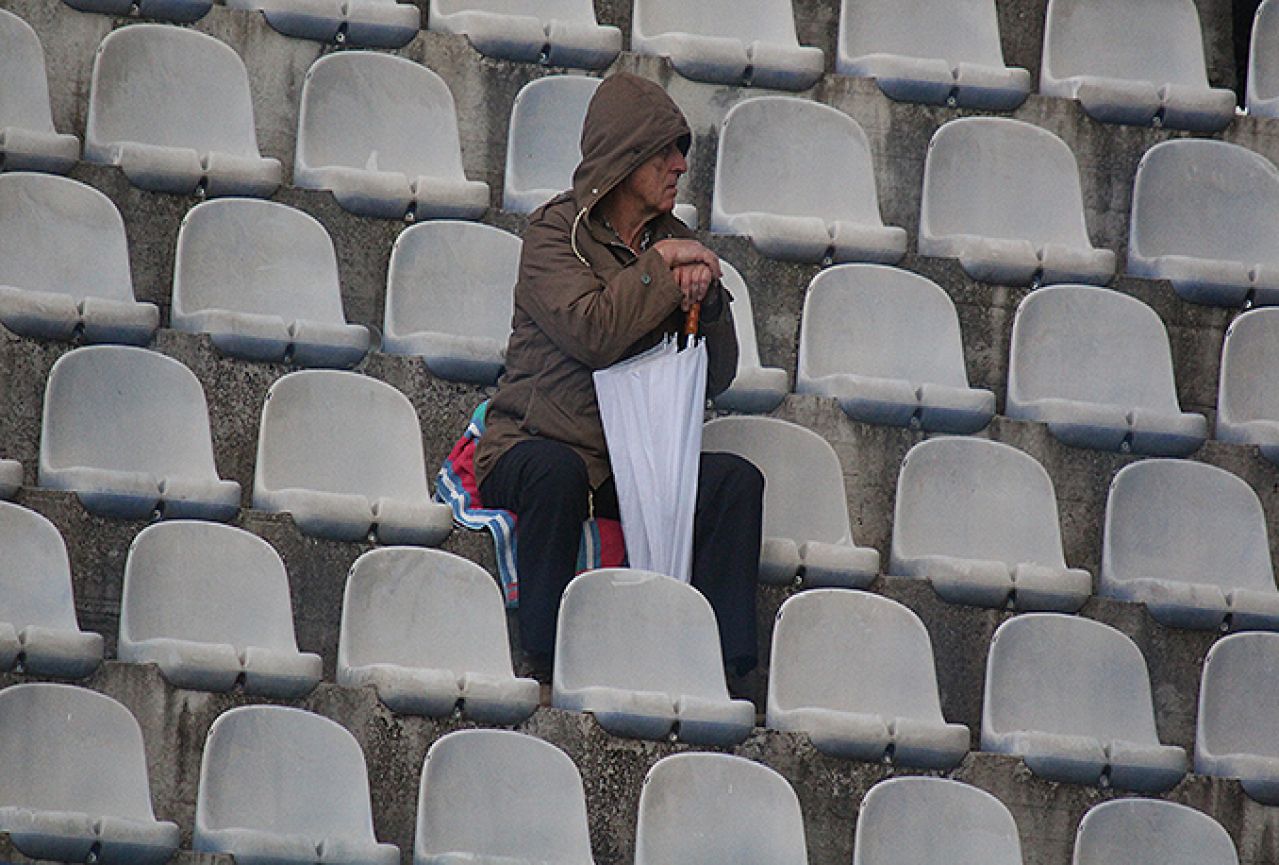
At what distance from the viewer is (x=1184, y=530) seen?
565 centimetres

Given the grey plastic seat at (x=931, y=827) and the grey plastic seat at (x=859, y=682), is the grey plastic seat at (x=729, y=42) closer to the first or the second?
the grey plastic seat at (x=859, y=682)

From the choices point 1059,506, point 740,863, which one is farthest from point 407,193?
point 740,863

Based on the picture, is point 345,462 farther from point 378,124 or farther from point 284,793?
point 378,124

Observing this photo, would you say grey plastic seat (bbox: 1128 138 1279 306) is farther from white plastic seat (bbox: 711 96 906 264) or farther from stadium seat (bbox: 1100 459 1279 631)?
stadium seat (bbox: 1100 459 1279 631)

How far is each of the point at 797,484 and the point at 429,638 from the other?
0.95 meters

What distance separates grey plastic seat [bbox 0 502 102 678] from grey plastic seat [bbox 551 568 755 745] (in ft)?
2.72

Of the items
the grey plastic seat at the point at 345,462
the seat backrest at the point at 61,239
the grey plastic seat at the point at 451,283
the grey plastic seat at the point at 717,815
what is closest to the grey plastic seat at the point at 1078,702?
the grey plastic seat at the point at 717,815

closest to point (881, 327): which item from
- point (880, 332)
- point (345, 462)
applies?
point (880, 332)

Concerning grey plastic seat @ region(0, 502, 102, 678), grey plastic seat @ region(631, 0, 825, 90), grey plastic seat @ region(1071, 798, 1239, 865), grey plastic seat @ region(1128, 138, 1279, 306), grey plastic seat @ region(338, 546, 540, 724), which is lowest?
grey plastic seat @ region(1071, 798, 1239, 865)

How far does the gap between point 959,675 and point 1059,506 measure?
63cm

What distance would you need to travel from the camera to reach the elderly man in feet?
16.1

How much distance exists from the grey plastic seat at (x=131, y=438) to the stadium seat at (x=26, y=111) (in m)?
0.76

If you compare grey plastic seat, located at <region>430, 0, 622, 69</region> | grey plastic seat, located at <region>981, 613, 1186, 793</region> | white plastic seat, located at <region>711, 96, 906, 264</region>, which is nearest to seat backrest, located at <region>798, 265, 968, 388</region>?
→ white plastic seat, located at <region>711, 96, 906, 264</region>

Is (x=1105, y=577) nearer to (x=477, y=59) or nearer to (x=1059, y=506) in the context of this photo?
(x=1059, y=506)
